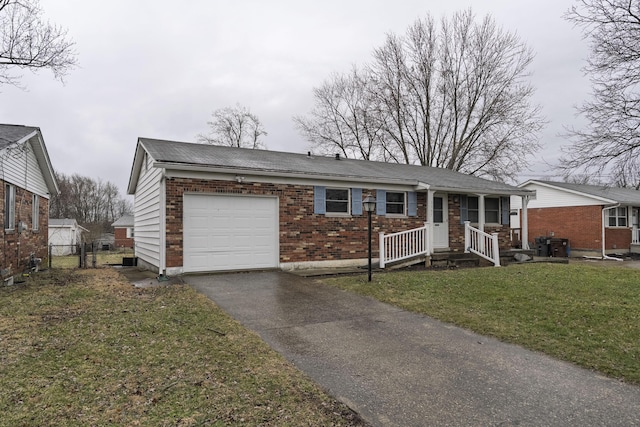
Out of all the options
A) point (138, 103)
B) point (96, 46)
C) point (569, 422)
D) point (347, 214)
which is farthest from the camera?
point (138, 103)

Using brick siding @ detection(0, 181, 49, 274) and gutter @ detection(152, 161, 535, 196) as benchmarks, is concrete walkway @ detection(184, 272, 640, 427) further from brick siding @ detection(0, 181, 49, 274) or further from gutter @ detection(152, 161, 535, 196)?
brick siding @ detection(0, 181, 49, 274)

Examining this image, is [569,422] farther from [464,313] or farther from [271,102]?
[271,102]

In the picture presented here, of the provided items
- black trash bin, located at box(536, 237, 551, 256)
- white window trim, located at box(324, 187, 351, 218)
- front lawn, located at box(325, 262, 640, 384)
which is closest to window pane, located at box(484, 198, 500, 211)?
front lawn, located at box(325, 262, 640, 384)

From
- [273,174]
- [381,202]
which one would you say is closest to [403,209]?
[381,202]

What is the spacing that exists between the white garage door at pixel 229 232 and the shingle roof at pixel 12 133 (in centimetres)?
426

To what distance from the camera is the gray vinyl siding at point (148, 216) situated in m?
9.90

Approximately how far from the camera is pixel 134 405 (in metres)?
2.90

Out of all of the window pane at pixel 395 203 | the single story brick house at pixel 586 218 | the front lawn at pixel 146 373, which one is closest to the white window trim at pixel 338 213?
the window pane at pixel 395 203

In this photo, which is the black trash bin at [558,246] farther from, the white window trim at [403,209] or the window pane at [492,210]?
the white window trim at [403,209]

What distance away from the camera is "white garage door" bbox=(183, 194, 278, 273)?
Result: 9539mm

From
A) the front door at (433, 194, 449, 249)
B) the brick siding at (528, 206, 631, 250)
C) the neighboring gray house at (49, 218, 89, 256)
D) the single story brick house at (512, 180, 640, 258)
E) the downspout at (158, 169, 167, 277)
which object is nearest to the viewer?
the downspout at (158, 169, 167, 277)

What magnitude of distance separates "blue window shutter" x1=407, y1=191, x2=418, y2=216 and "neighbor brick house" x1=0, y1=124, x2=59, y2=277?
11.0m

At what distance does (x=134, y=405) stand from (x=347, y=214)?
30.2 ft

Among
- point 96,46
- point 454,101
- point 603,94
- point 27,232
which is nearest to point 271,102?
point 454,101
